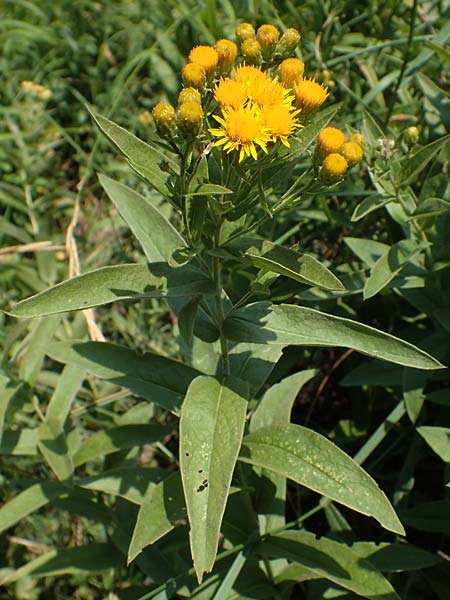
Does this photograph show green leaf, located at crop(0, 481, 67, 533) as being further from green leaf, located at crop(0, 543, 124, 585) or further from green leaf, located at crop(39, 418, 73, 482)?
green leaf, located at crop(0, 543, 124, 585)

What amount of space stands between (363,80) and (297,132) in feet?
6.36

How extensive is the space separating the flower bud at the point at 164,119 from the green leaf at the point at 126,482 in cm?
128

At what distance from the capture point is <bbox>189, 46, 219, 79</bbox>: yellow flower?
193 centimetres

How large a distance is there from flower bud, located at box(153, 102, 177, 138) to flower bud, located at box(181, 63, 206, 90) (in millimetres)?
153

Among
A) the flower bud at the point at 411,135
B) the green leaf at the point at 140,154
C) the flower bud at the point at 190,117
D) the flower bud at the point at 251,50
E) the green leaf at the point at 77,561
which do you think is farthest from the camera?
the green leaf at the point at 77,561

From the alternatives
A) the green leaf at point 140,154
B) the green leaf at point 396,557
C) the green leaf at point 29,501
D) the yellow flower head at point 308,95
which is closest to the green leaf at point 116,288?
the green leaf at point 140,154

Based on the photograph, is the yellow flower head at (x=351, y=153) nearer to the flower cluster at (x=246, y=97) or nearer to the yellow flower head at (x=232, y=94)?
the flower cluster at (x=246, y=97)

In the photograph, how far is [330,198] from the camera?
11.4ft

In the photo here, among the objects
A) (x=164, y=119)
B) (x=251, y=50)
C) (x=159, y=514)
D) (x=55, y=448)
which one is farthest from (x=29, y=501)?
(x=251, y=50)

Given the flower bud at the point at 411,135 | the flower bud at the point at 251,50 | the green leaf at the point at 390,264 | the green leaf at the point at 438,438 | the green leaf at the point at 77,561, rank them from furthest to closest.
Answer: the green leaf at the point at 77,561 < the flower bud at the point at 411,135 < the green leaf at the point at 390,264 < the green leaf at the point at 438,438 < the flower bud at the point at 251,50

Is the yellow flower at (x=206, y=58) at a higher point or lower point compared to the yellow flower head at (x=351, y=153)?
higher

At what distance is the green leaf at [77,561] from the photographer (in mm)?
2646

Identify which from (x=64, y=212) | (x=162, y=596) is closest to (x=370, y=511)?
(x=162, y=596)

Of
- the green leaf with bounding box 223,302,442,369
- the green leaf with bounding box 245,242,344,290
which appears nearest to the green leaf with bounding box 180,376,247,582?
the green leaf with bounding box 223,302,442,369
